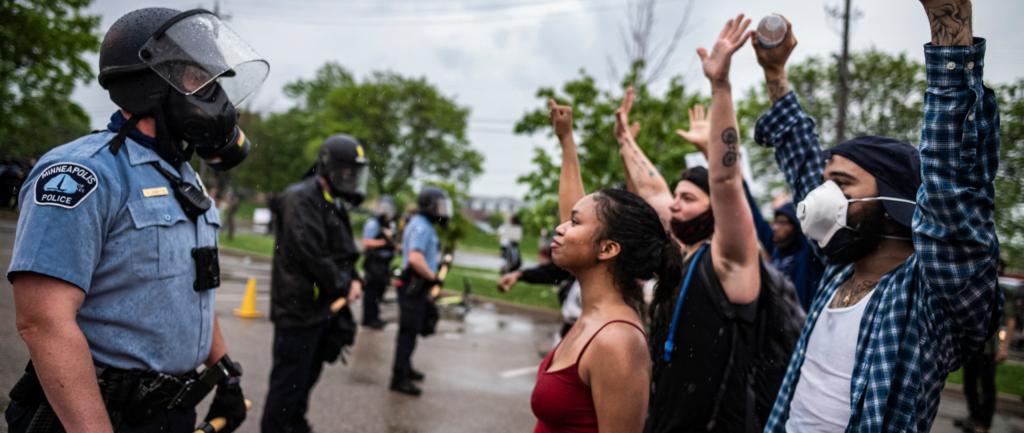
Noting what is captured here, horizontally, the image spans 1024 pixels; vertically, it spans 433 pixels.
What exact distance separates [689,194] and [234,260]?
17227 millimetres

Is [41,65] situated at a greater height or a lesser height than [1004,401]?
greater

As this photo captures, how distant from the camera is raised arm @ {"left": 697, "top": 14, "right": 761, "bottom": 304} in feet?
6.59

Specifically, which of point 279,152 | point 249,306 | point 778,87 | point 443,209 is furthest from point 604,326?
point 279,152

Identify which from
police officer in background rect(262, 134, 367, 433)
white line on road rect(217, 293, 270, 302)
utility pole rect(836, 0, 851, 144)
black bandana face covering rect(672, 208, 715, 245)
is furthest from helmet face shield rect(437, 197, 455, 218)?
utility pole rect(836, 0, 851, 144)

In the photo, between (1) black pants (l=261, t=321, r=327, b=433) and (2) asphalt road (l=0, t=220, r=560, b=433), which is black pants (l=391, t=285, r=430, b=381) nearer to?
(2) asphalt road (l=0, t=220, r=560, b=433)

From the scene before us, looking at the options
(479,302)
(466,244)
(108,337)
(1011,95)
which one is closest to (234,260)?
(479,302)

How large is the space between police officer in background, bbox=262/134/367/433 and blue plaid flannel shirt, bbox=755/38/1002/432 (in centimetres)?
305

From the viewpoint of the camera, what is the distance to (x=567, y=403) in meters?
1.72

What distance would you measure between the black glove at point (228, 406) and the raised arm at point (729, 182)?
198cm

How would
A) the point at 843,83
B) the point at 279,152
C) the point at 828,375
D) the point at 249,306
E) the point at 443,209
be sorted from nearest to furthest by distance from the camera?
the point at 828,375, the point at 443,209, the point at 249,306, the point at 843,83, the point at 279,152

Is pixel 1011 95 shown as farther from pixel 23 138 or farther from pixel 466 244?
pixel 466 244

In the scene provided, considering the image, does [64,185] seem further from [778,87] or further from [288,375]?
[778,87]

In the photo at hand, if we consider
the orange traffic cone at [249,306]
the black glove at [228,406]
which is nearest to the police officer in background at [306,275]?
the black glove at [228,406]

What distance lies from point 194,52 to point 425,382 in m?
4.63
